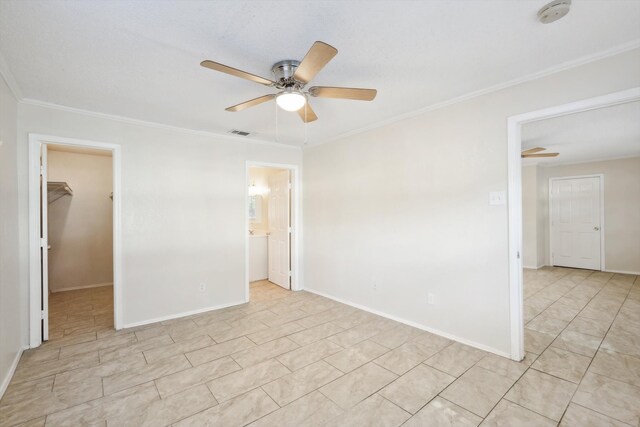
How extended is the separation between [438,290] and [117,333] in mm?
3572

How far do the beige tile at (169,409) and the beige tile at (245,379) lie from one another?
76mm

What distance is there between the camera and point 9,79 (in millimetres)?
2406

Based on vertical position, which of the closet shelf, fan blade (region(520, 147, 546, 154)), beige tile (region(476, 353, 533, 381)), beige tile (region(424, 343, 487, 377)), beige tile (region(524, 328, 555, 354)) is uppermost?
fan blade (region(520, 147, 546, 154))

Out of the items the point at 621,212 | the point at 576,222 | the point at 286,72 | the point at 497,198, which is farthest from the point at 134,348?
the point at 621,212

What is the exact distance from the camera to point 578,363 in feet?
8.29

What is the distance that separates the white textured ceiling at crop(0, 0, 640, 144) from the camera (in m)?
1.65

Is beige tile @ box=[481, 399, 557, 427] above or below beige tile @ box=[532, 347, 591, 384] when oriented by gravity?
below

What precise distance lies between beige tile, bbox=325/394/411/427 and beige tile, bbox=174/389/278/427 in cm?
47

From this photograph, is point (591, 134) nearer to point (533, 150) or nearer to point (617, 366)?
point (533, 150)

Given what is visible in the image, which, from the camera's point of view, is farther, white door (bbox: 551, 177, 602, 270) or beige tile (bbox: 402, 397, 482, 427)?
white door (bbox: 551, 177, 602, 270)

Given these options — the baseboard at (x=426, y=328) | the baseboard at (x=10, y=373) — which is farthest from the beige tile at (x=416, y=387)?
the baseboard at (x=10, y=373)

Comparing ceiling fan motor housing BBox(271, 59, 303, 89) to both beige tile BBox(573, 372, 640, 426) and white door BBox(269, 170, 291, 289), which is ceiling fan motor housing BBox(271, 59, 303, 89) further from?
beige tile BBox(573, 372, 640, 426)

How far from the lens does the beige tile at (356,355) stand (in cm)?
256

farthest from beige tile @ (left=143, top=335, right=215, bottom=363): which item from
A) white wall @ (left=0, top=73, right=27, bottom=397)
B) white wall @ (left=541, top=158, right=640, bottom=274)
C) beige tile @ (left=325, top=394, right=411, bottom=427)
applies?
white wall @ (left=541, top=158, right=640, bottom=274)
